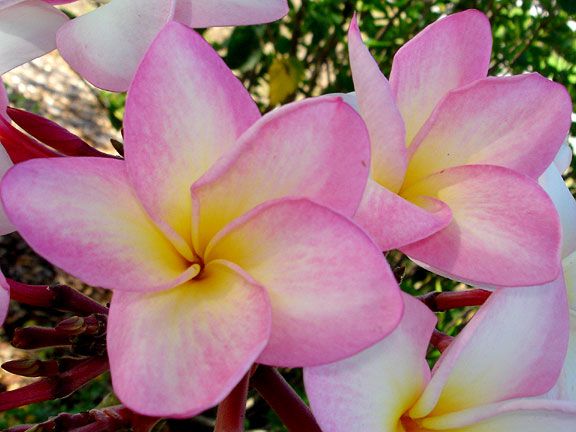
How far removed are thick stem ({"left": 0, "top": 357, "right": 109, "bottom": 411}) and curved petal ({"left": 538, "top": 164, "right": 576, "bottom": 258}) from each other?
43 centimetres

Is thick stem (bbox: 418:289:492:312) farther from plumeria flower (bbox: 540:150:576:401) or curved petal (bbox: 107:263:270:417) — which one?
curved petal (bbox: 107:263:270:417)

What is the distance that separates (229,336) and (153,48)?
0.65ft

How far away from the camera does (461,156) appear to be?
23.7 inches

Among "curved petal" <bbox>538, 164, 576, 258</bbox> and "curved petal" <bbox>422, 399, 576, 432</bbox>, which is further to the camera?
"curved petal" <bbox>538, 164, 576, 258</bbox>

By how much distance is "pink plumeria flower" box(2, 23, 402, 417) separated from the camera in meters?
0.44

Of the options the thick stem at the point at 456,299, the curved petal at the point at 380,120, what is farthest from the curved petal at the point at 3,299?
the thick stem at the point at 456,299

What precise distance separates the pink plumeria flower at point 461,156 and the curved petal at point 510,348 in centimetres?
5

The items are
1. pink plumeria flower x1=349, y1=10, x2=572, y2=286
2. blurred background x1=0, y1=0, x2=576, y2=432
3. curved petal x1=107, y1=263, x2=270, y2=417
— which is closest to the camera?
curved petal x1=107, y1=263, x2=270, y2=417

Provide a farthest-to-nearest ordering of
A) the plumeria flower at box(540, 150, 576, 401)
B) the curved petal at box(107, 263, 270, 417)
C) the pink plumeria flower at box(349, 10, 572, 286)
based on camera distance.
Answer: the plumeria flower at box(540, 150, 576, 401)
the pink plumeria flower at box(349, 10, 572, 286)
the curved petal at box(107, 263, 270, 417)

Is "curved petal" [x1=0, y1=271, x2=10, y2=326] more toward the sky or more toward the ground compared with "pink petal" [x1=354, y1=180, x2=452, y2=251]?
more toward the ground

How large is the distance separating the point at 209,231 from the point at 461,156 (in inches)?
8.6

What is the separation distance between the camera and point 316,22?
1.78m

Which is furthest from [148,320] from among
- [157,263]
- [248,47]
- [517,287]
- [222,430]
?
[248,47]

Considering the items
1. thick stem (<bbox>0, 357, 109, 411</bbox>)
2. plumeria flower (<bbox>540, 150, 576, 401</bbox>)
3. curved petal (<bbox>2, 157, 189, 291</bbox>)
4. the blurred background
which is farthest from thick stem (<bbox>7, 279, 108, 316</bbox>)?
the blurred background
